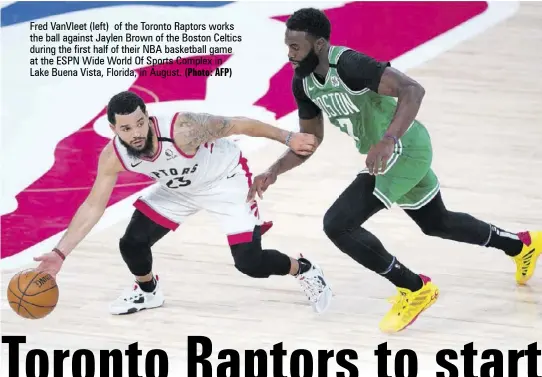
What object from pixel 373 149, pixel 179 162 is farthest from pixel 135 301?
pixel 373 149

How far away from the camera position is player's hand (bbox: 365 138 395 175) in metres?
5.43

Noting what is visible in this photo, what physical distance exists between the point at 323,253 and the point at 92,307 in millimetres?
A: 1639

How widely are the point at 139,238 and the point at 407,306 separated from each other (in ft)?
5.12

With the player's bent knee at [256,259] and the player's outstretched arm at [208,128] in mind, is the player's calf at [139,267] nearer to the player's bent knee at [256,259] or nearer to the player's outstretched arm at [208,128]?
the player's bent knee at [256,259]

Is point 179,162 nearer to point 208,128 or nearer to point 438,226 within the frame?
point 208,128

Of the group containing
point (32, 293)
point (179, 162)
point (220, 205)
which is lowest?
point (32, 293)

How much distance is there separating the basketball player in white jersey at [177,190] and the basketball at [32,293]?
7 cm

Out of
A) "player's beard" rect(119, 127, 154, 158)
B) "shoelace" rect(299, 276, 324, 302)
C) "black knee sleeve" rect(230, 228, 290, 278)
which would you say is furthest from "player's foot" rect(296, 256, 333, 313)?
"player's beard" rect(119, 127, 154, 158)

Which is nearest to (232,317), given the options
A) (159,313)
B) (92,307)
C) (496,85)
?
(159,313)

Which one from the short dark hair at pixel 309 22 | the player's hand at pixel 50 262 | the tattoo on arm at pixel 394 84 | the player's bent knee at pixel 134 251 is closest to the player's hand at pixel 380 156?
the tattoo on arm at pixel 394 84

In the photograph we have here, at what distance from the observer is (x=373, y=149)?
5480mm

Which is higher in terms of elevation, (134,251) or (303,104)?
(303,104)

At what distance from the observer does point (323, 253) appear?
7.46 m

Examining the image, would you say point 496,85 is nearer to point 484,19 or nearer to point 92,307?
point 484,19
